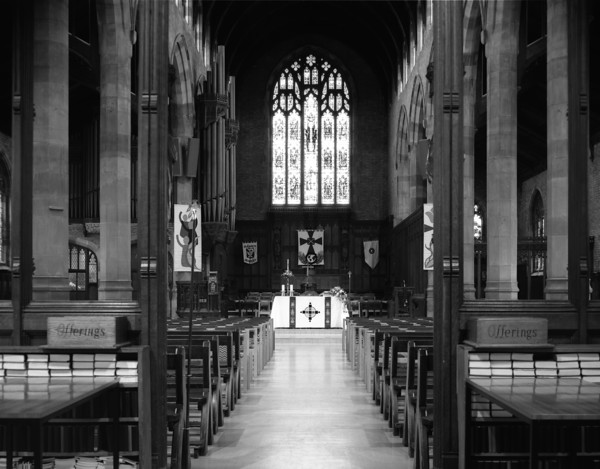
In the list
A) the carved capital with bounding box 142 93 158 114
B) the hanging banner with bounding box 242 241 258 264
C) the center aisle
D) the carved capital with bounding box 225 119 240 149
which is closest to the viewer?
the carved capital with bounding box 142 93 158 114

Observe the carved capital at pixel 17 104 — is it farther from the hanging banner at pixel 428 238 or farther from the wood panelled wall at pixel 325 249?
the wood panelled wall at pixel 325 249

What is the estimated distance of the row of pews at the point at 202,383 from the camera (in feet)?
16.8

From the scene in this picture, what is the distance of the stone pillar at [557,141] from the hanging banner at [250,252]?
18.4m

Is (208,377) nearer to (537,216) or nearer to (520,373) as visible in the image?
(520,373)

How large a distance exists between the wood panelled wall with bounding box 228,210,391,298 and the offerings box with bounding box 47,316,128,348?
23800 mm

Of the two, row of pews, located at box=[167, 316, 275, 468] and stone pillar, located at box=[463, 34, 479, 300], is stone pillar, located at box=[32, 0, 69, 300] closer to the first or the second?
row of pews, located at box=[167, 316, 275, 468]

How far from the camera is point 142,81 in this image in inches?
185

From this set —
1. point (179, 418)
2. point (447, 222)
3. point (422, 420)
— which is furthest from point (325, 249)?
point (447, 222)

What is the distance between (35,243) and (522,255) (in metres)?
13.5

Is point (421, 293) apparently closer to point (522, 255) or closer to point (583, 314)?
point (522, 255)

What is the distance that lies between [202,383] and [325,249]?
21843 mm

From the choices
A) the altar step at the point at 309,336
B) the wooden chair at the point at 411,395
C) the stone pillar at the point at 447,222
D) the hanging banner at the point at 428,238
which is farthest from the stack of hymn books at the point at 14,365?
the altar step at the point at 309,336

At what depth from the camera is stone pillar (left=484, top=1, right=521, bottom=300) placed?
41.1 feet

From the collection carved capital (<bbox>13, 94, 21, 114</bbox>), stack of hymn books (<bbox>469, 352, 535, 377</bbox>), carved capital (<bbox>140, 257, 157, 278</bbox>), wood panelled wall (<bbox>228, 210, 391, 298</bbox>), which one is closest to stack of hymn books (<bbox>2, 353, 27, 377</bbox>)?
carved capital (<bbox>140, 257, 157, 278</bbox>)
